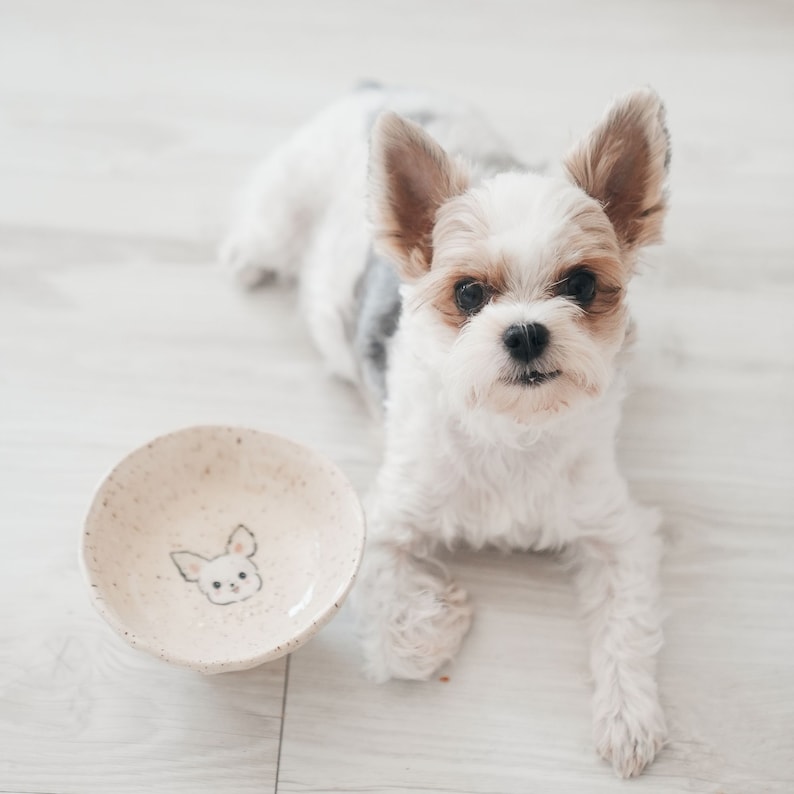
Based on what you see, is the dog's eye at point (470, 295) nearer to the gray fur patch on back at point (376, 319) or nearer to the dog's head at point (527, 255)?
the dog's head at point (527, 255)

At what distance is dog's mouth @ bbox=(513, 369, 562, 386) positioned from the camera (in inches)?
56.1

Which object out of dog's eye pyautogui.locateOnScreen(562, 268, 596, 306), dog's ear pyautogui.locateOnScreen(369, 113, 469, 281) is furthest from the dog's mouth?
dog's ear pyautogui.locateOnScreen(369, 113, 469, 281)

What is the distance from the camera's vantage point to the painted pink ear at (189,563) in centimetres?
169

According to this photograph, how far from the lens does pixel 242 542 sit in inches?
68.9

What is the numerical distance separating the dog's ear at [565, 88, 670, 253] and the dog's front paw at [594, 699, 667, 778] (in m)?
0.79

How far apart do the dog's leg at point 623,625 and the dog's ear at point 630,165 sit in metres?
0.50

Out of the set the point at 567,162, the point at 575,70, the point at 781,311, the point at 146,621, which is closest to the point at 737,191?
the point at 781,311

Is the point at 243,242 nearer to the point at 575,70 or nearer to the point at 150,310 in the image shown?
the point at 150,310

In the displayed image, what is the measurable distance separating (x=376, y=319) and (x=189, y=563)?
0.58 meters

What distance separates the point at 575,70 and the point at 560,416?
1.78 meters

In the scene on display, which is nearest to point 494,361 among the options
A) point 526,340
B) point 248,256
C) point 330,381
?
point 526,340

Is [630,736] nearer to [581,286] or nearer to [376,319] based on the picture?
[581,286]

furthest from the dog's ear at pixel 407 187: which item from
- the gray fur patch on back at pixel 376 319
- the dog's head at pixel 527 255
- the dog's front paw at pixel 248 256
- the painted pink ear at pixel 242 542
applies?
the dog's front paw at pixel 248 256

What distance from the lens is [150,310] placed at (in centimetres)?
226
